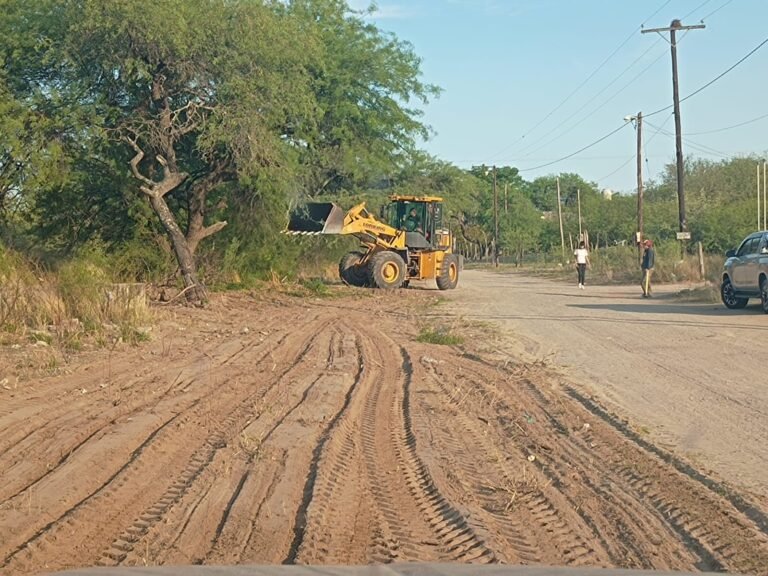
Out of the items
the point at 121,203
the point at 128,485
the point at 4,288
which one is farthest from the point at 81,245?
the point at 128,485

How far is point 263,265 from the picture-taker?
32438 mm

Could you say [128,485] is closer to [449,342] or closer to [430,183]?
[449,342]

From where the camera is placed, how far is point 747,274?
2236cm

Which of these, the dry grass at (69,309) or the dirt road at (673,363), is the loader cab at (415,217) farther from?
the dry grass at (69,309)

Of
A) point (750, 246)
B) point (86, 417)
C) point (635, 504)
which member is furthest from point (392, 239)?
point (635, 504)

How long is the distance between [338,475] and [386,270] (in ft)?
79.6

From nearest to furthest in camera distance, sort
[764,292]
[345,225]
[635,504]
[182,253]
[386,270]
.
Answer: [635,504] → [764,292] → [182,253] → [345,225] → [386,270]

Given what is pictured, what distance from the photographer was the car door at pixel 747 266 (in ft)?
72.3

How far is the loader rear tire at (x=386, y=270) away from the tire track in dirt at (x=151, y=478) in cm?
2055

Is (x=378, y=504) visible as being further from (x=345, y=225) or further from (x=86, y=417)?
(x=345, y=225)

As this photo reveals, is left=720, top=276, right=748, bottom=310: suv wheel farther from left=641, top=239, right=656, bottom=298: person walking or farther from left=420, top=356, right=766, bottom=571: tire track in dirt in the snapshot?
Answer: left=420, top=356, right=766, bottom=571: tire track in dirt

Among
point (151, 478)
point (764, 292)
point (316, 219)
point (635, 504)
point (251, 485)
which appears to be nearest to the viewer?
point (635, 504)

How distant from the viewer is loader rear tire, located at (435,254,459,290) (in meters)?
33.8

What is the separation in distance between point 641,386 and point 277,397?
15.0 feet
